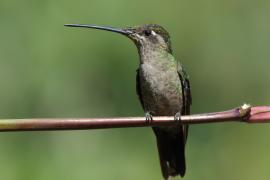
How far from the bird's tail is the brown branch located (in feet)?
6.30

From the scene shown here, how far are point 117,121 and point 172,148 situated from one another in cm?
243

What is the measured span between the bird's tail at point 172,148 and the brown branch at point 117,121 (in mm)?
1921

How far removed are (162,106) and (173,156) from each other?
259 mm

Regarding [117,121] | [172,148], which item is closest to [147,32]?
[172,148]

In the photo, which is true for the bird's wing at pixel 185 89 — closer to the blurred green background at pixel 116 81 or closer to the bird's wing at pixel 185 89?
the bird's wing at pixel 185 89

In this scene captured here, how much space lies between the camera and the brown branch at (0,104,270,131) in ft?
4.31

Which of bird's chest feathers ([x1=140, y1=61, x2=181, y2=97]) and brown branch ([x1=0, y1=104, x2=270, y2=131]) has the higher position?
brown branch ([x1=0, y1=104, x2=270, y2=131])

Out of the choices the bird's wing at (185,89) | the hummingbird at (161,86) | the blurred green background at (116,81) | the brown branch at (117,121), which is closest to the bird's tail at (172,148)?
the hummingbird at (161,86)

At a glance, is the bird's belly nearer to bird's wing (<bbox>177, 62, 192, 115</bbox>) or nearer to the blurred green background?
bird's wing (<bbox>177, 62, 192, 115</bbox>)

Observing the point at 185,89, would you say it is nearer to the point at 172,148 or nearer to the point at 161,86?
the point at 161,86

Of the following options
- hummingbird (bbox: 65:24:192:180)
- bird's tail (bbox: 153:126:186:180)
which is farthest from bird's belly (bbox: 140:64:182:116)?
bird's tail (bbox: 153:126:186:180)

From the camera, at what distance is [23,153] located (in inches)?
207

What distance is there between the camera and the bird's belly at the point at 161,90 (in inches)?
144

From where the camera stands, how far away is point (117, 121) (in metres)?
1.37
